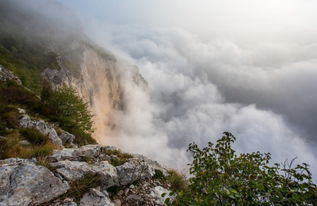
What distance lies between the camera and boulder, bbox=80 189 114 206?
460 cm

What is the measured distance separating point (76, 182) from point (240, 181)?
3.97 m

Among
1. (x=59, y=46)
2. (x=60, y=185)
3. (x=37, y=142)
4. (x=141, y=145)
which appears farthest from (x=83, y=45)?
(x=60, y=185)

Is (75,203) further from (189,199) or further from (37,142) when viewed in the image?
(37,142)

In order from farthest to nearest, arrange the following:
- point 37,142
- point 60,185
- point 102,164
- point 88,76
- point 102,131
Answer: point 88,76
point 102,131
point 37,142
point 102,164
point 60,185

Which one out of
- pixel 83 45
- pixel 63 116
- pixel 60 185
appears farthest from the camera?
pixel 83 45

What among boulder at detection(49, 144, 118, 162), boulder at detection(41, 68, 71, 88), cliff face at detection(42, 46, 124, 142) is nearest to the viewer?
boulder at detection(49, 144, 118, 162)

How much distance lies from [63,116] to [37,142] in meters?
11.2

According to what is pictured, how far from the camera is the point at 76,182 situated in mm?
5008

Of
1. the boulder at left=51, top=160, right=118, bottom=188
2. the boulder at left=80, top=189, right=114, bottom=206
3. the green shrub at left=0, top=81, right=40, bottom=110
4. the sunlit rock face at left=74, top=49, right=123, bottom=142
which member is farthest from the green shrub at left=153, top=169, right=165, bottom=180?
the sunlit rock face at left=74, top=49, right=123, bottom=142

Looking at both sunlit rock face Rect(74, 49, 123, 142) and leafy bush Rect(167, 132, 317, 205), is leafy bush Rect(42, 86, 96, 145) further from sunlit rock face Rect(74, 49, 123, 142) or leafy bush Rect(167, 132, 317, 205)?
sunlit rock face Rect(74, 49, 123, 142)

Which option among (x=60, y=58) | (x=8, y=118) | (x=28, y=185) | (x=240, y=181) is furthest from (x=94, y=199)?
(x=60, y=58)

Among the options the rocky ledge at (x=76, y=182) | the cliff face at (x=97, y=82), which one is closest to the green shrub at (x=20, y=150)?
the rocky ledge at (x=76, y=182)

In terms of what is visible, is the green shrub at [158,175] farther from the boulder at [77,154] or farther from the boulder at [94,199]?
the boulder at [94,199]

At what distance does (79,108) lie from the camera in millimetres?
22906
